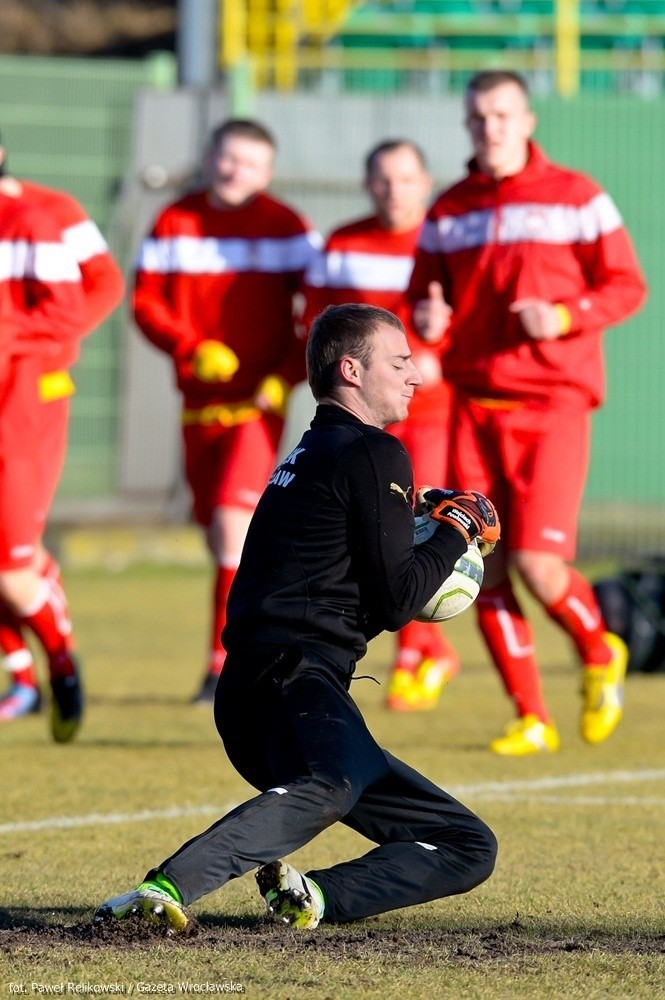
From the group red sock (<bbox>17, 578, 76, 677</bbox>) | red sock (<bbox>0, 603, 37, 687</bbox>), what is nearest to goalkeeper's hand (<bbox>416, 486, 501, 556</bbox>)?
red sock (<bbox>17, 578, 76, 677</bbox>)

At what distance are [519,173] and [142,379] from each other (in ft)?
32.9

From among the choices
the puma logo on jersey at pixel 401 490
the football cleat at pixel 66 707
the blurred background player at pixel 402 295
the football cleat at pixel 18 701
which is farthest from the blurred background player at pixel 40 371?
the puma logo on jersey at pixel 401 490

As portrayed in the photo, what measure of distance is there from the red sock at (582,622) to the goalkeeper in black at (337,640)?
2.86 meters

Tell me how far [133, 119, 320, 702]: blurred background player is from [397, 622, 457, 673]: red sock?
35.5 inches

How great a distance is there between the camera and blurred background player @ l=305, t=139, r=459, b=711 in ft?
27.7

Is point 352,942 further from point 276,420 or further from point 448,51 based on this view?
point 448,51

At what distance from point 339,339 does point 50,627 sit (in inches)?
138

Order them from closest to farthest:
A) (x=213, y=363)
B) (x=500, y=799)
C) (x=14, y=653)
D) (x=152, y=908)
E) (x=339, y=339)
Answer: (x=152, y=908) < (x=339, y=339) < (x=500, y=799) < (x=14, y=653) < (x=213, y=363)

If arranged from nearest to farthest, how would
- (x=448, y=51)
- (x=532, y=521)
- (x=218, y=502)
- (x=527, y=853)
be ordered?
(x=527, y=853), (x=532, y=521), (x=218, y=502), (x=448, y=51)

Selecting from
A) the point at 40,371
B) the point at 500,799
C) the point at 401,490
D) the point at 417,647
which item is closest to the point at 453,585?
the point at 401,490

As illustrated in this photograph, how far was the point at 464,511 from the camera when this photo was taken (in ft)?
13.9

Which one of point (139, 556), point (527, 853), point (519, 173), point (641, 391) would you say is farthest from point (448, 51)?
point (527, 853)

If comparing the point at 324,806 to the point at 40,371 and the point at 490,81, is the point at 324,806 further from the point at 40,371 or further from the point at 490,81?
the point at 490,81

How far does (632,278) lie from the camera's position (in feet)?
23.3
